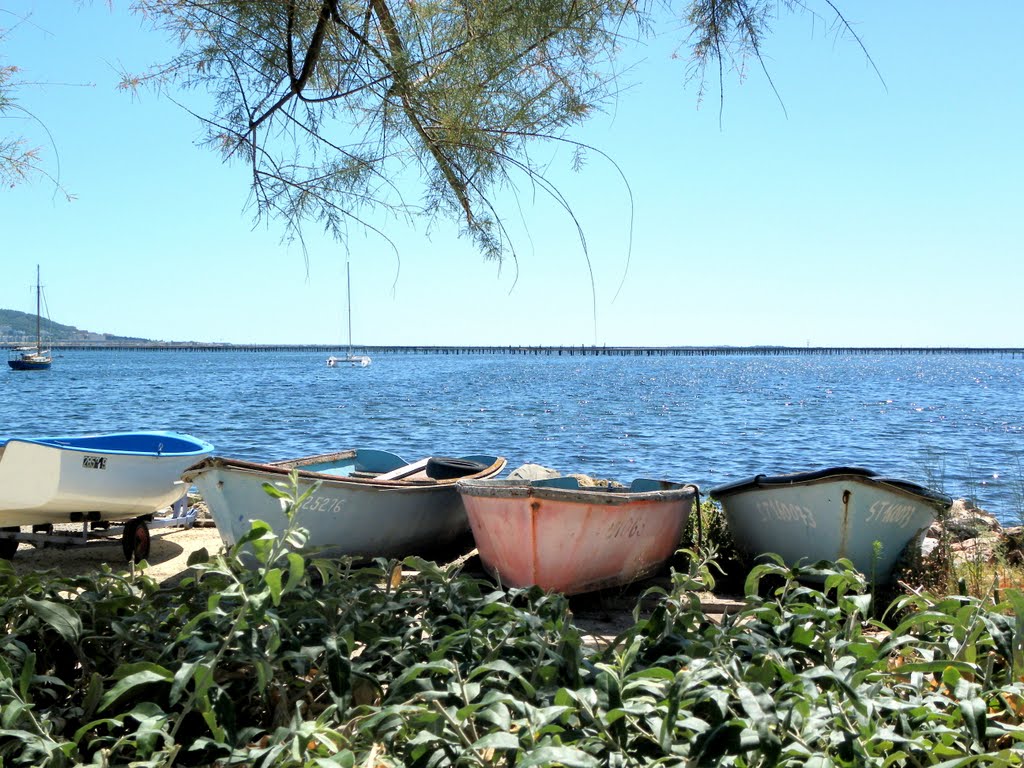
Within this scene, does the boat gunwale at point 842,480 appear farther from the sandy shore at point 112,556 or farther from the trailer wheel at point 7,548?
the trailer wheel at point 7,548

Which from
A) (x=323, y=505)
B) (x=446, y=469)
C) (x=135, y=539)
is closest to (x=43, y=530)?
(x=135, y=539)

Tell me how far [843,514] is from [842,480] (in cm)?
26

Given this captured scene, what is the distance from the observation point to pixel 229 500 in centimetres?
664

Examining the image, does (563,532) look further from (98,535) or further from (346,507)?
(98,535)

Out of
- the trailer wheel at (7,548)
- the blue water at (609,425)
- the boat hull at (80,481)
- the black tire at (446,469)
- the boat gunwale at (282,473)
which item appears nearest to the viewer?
the boat gunwale at (282,473)

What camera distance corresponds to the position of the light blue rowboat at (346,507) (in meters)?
6.62

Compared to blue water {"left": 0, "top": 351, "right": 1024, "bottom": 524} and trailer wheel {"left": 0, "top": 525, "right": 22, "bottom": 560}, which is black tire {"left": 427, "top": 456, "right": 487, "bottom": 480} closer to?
trailer wheel {"left": 0, "top": 525, "right": 22, "bottom": 560}

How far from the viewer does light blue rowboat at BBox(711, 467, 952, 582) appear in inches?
264

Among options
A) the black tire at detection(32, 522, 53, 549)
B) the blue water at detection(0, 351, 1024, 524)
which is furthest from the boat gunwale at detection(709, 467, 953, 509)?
the black tire at detection(32, 522, 53, 549)

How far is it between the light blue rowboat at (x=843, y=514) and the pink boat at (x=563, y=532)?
2.94 ft

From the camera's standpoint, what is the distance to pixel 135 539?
7770 mm

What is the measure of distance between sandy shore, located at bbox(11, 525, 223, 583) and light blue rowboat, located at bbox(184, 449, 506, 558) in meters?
0.99

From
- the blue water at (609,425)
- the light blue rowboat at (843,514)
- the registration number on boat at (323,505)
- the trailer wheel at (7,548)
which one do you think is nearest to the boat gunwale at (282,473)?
the registration number on boat at (323,505)

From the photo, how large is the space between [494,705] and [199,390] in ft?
202
